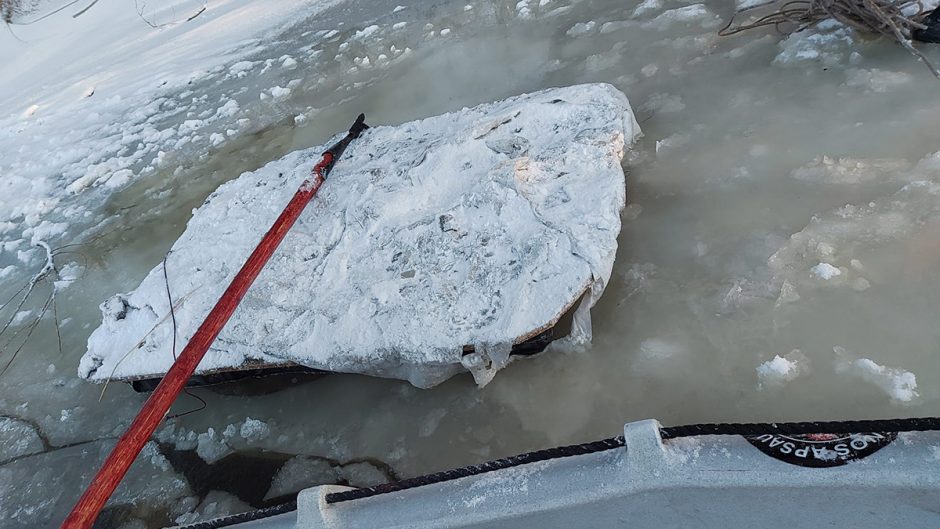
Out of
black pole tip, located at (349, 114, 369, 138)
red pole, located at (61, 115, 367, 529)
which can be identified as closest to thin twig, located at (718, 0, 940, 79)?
black pole tip, located at (349, 114, 369, 138)

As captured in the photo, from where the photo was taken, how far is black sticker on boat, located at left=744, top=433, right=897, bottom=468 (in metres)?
1.36

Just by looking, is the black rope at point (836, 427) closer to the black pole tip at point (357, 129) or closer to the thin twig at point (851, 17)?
the thin twig at point (851, 17)

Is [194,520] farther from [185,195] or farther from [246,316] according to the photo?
[185,195]

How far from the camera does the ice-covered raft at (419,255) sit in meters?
2.33

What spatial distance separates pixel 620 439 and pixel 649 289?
0.98m

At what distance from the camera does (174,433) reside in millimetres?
2715

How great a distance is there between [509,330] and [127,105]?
539cm

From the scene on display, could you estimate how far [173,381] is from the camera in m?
2.15

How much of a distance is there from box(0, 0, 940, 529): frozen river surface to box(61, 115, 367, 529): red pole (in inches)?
19.4

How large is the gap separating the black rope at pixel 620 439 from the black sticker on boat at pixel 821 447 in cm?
1

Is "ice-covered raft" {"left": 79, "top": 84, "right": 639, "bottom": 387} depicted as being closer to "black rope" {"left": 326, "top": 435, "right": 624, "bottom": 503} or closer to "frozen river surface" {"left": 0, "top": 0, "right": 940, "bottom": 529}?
"frozen river surface" {"left": 0, "top": 0, "right": 940, "bottom": 529}

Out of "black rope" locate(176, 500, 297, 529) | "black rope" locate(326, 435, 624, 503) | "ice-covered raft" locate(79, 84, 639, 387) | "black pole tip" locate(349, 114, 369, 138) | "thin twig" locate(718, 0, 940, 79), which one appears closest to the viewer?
"black rope" locate(326, 435, 624, 503)

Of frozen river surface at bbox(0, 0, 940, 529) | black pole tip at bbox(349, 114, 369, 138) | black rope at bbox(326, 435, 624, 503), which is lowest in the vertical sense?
frozen river surface at bbox(0, 0, 940, 529)

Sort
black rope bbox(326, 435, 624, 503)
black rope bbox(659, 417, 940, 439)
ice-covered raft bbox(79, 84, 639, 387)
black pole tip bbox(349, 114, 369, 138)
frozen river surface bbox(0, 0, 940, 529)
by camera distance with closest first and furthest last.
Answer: black rope bbox(659, 417, 940, 439) → black rope bbox(326, 435, 624, 503) → frozen river surface bbox(0, 0, 940, 529) → ice-covered raft bbox(79, 84, 639, 387) → black pole tip bbox(349, 114, 369, 138)
